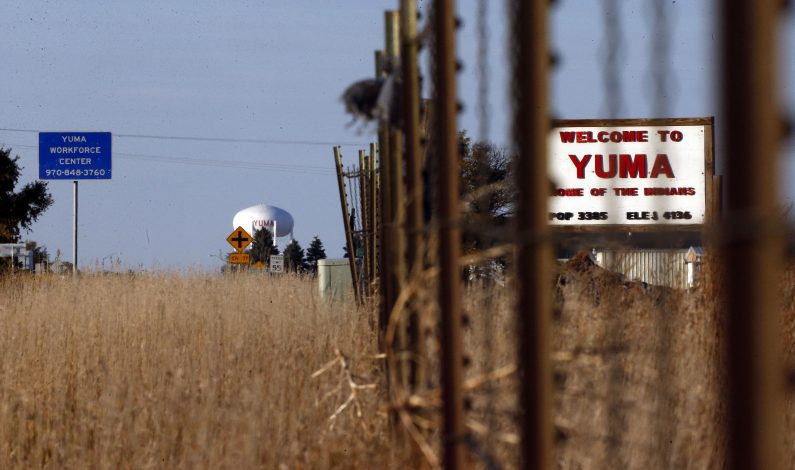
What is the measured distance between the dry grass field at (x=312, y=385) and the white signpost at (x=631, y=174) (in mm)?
15397

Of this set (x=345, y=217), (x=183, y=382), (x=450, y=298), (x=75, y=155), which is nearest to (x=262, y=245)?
(x=75, y=155)

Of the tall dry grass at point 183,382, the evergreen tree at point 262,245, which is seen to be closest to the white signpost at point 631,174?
the tall dry grass at point 183,382

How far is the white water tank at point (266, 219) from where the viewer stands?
277 feet

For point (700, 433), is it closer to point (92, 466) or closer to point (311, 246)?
point (92, 466)

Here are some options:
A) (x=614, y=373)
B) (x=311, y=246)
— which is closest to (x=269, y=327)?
(x=614, y=373)

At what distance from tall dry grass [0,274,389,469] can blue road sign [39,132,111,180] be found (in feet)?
57.6

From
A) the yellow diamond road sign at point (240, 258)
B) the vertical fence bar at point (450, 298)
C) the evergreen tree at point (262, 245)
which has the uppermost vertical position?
the evergreen tree at point (262, 245)

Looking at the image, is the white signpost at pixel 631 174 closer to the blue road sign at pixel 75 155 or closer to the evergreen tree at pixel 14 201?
the blue road sign at pixel 75 155

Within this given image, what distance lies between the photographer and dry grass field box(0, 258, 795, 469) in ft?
17.3

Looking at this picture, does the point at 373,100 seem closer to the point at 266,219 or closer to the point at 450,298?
the point at 450,298

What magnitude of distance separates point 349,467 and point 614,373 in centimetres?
288

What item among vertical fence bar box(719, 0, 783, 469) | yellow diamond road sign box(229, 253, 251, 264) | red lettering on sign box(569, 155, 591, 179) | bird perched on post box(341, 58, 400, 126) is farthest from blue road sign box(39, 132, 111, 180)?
vertical fence bar box(719, 0, 783, 469)

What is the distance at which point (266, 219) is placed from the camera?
276 ft

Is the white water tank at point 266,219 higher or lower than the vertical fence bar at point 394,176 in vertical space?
higher
